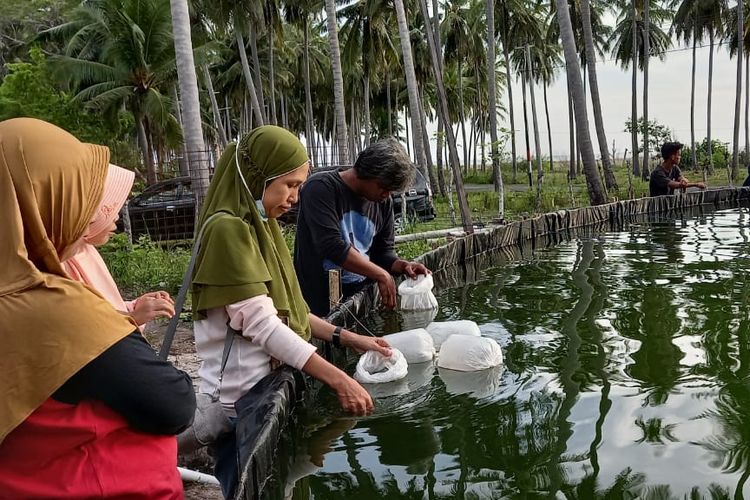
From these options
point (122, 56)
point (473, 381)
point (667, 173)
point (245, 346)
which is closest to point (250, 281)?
point (245, 346)

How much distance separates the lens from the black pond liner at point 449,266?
238 centimetres

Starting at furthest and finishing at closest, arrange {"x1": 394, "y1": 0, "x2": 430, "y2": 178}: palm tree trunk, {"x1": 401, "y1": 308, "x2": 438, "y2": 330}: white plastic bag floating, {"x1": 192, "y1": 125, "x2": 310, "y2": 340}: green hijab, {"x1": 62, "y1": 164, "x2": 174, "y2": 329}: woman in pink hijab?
{"x1": 394, "y1": 0, "x2": 430, "y2": 178}: palm tree trunk
{"x1": 401, "y1": 308, "x2": 438, "y2": 330}: white plastic bag floating
{"x1": 192, "y1": 125, "x2": 310, "y2": 340}: green hijab
{"x1": 62, "y1": 164, "x2": 174, "y2": 329}: woman in pink hijab

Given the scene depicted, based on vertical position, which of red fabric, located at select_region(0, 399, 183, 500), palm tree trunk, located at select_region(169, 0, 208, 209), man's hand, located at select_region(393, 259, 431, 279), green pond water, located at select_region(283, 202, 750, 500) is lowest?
green pond water, located at select_region(283, 202, 750, 500)

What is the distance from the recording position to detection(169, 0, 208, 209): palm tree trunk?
8.72m

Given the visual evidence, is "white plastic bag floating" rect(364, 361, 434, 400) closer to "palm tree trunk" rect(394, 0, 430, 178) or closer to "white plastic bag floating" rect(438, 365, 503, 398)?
"white plastic bag floating" rect(438, 365, 503, 398)

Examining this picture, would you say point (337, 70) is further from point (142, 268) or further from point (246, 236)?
point (246, 236)

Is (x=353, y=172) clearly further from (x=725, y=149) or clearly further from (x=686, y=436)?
(x=725, y=149)

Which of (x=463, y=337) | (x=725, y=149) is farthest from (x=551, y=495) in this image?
(x=725, y=149)

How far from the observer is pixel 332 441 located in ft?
11.0

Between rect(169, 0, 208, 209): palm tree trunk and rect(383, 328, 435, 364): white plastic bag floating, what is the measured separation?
5.17 m

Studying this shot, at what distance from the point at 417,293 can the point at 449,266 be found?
11.7 ft

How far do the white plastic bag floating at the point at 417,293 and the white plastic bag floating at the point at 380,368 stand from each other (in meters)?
1.51

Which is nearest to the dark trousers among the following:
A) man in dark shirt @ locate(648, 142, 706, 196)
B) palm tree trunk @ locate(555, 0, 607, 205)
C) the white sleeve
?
the white sleeve

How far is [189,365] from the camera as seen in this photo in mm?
4977
